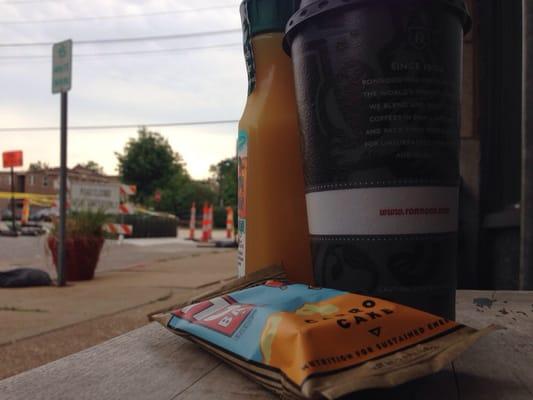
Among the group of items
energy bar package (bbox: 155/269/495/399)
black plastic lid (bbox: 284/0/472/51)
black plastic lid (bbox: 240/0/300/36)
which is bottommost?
energy bar package (bbox: 155/269/495/399)

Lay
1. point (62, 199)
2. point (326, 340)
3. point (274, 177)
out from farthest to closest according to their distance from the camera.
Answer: point (62, 199) < point (274, 177) < point (326, 340)

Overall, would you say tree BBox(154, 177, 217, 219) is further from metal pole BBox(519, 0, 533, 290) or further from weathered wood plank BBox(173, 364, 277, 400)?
weathered wood plank BBox(173, 364, 277, 400)

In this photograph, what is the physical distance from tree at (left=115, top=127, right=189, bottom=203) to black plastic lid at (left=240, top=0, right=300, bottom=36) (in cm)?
3526

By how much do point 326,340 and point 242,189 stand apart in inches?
21.8

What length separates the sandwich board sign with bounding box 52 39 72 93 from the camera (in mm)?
5207

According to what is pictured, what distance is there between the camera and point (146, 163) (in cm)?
3556

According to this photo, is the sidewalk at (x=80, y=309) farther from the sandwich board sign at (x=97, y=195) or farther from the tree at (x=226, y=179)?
the tree at (x=226, y=179)

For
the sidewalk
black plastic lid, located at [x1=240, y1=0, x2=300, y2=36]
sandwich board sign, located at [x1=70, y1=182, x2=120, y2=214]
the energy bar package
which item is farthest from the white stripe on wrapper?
sandwich board sign, located at [x1=70, y1=182, x2=120, y2=214]

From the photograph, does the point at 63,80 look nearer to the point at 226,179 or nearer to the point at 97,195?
the point at 97,195

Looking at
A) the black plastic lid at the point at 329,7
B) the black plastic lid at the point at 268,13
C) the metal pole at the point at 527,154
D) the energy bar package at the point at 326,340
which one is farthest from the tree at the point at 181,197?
the energy bar package at the point at 326,340

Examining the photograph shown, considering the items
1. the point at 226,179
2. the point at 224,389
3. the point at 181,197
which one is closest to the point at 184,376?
the point at 224,389

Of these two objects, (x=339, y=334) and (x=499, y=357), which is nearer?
(x=339, y=334)

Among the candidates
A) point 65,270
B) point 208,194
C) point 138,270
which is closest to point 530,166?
point 65,270

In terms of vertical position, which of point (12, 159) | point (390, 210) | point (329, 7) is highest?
point (12, 159)
